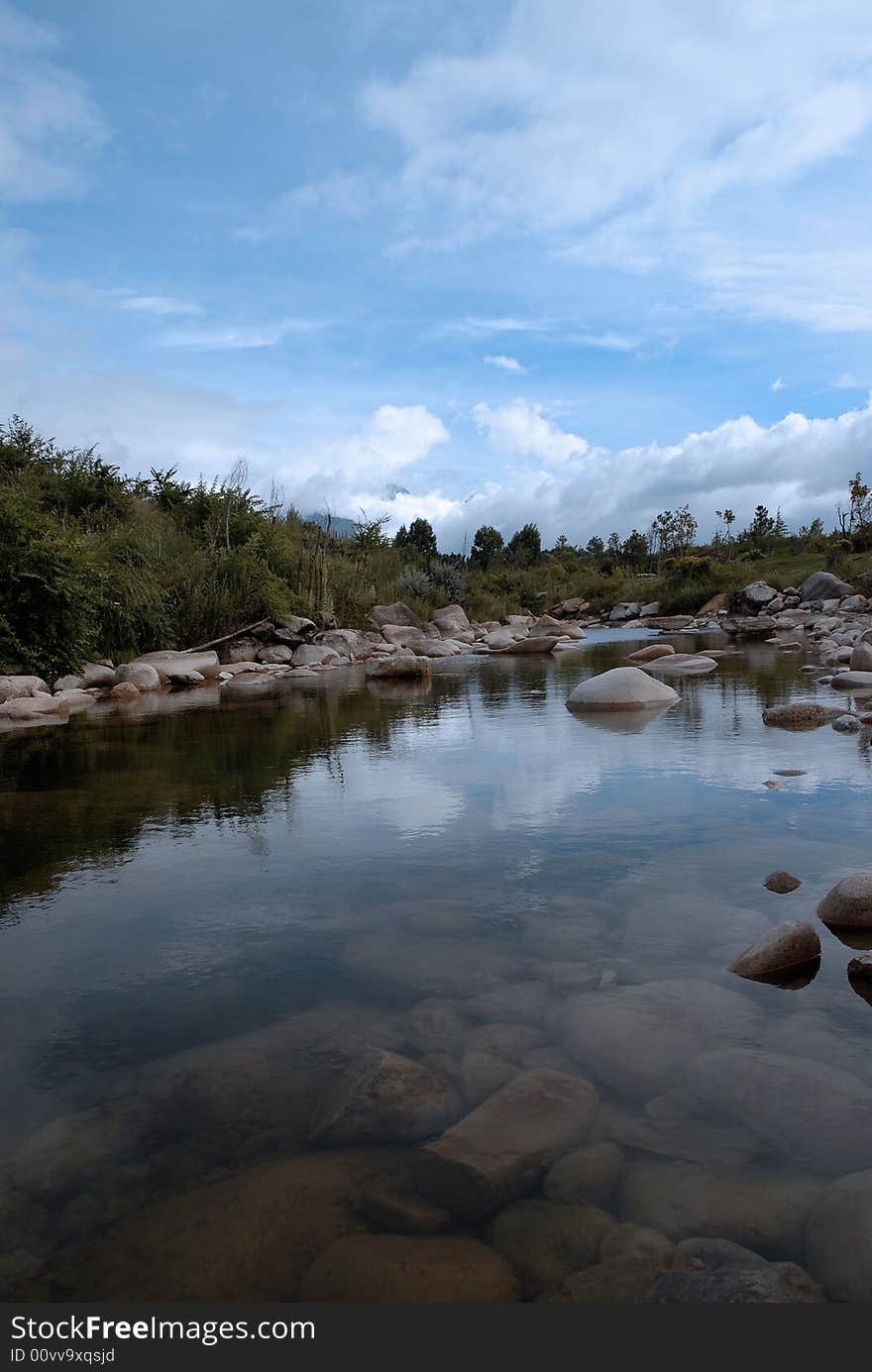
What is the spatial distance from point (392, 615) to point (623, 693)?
16919 mm

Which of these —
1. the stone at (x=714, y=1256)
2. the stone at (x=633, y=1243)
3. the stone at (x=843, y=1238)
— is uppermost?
the stone at (x=714, y=1256)

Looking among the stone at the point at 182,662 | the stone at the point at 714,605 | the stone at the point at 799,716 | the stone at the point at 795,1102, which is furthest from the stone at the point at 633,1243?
the stone at the point at 714,605

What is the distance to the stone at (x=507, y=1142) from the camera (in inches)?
84.0

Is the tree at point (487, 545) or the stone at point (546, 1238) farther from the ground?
the tree at point (487, 545)

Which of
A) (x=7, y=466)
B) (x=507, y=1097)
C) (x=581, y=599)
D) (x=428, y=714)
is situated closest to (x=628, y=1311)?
(x=507, y=1097)

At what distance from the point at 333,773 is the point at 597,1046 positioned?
4.74 metres

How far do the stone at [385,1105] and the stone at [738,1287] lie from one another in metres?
0.76

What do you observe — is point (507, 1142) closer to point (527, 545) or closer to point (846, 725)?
point (846, 725)

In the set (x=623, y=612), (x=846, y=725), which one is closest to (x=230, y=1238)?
(x=846, y=725)

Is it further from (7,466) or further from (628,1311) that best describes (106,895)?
(7,466)

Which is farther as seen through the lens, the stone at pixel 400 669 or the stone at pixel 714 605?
the stone at pixel 714 605

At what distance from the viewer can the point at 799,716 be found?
877 centimetres

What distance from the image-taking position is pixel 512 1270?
6.18 feet

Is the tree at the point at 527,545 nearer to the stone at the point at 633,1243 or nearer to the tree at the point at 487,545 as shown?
the tree at the point at 487,545
